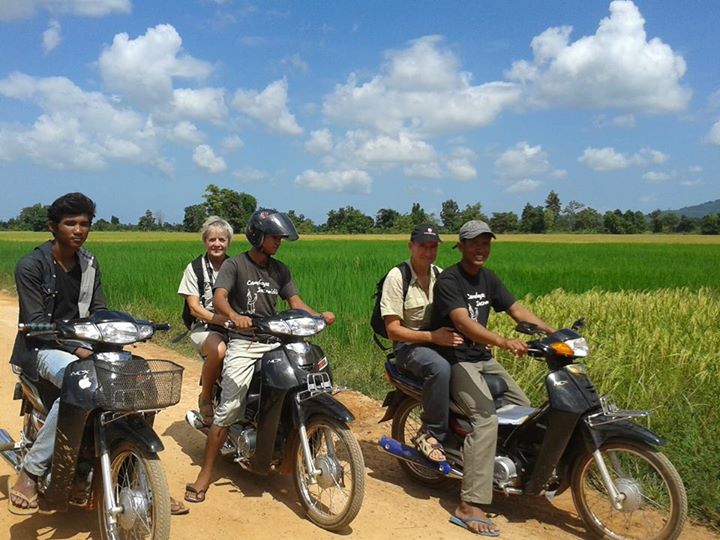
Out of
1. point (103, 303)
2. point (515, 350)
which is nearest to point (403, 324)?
point (515, 350)

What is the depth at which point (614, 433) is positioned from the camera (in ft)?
11.3

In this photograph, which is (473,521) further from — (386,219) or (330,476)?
(386,219)

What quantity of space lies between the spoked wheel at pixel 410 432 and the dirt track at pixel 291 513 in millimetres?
76

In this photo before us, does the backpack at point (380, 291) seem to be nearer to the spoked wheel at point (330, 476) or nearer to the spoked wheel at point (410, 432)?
the spoked wheel at point (410, 432)

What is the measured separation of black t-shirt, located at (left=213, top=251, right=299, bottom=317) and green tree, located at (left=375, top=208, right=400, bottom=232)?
67477 mm

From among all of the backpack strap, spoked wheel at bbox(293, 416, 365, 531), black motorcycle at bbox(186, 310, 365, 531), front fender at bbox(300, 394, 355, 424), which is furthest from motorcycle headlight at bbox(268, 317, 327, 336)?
the backpack strap

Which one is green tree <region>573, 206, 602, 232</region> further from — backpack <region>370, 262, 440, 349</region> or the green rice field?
backpack <region>370, 262, 440, 349</region>

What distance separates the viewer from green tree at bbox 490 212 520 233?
69875 mm

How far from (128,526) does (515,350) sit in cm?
224

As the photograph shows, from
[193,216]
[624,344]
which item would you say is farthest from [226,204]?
[624,344]

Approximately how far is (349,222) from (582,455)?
68.7 metres

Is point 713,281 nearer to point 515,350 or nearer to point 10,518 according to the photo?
point 515,350

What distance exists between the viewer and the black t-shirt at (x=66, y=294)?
3.53 metres

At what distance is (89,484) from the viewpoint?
3.28m
